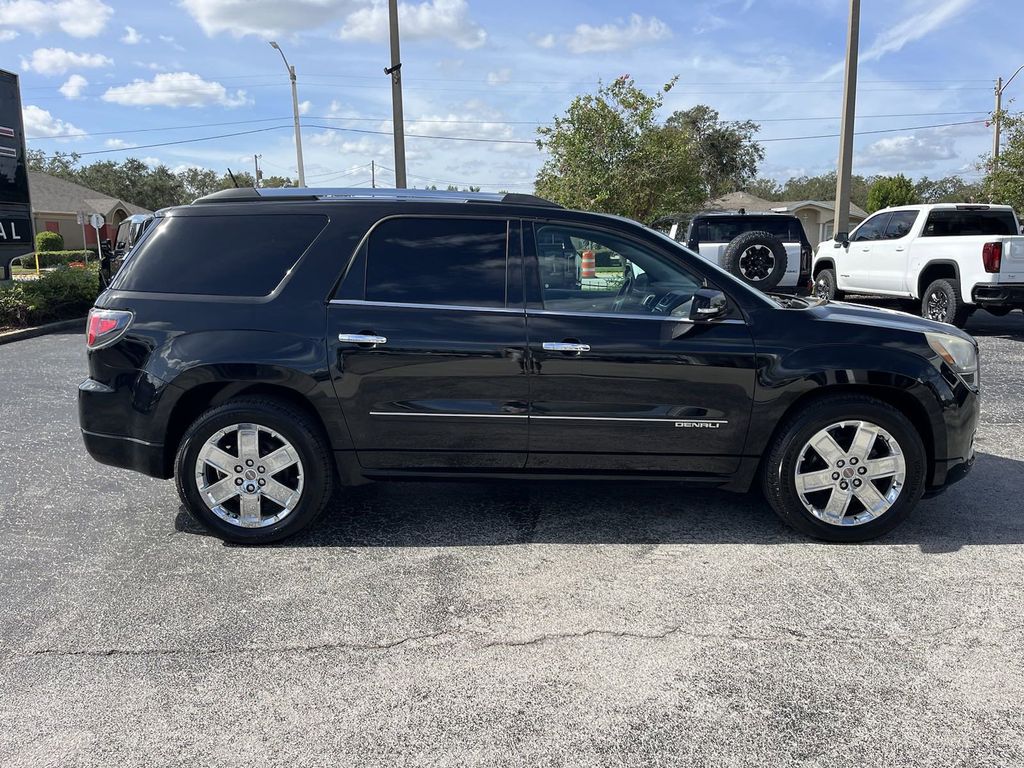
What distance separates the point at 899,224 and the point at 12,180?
15.7 m

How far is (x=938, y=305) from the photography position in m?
11.5

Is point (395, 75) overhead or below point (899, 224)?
overhead

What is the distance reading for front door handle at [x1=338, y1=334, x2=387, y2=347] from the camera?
3986 millimetres

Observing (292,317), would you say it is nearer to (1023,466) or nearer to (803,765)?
(803,765)

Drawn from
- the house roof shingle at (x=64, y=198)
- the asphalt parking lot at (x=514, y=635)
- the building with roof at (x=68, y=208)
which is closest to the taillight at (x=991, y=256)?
the asphalt parking lot at (x=514, y=635)

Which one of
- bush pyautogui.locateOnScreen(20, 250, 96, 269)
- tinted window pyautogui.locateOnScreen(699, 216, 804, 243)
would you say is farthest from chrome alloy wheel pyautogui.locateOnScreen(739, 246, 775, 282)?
bush pyautogui.locateOnScreen(20, 250, 96, 269)

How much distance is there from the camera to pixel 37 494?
497 cm

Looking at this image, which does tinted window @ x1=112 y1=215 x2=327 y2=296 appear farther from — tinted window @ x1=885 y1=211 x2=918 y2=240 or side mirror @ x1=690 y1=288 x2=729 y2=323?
tinted window @ x1=885 y1=211 x2=918 y2=240

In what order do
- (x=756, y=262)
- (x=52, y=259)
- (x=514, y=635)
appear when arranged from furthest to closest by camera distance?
1. (x=52, y=259)
2. (x=756, y=262)
3. (x=514, y=635)

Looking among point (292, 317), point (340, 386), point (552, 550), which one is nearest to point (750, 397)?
point (552, 550)

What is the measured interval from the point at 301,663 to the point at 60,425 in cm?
489

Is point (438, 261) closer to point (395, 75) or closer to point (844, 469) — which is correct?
point (844, 469)

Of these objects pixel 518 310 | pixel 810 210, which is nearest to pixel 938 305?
pixel 518 310

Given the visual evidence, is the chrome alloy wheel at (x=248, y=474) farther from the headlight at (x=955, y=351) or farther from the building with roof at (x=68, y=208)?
the building with roof at (x=68, y=208)
